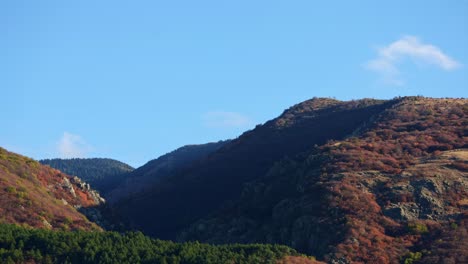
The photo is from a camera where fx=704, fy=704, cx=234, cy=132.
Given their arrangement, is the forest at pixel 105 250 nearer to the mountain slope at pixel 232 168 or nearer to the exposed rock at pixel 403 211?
the exposed rock at pixel 403 211

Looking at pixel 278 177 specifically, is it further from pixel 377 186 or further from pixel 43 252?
pixel 43 252

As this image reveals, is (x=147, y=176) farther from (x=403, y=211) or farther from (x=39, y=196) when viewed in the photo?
(x=403, y=211)

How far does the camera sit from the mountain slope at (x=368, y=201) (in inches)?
2707

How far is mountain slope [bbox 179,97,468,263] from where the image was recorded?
226ft

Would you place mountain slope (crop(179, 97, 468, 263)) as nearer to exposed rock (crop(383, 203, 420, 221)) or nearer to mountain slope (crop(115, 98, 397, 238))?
exposed rock (crop(383, 203, 420, 221))

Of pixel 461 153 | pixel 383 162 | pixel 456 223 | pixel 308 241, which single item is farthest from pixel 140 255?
pixel 461 153

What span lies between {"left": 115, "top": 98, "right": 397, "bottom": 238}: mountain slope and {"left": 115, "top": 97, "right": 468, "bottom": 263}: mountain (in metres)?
0.32

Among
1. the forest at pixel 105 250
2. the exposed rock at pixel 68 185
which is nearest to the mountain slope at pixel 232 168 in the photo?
the exposed rock at pixel 68 185

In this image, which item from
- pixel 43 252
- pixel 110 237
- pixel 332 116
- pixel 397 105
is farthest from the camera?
pixel 332 116

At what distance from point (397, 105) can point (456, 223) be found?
5918cm

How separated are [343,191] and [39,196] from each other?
34.7m

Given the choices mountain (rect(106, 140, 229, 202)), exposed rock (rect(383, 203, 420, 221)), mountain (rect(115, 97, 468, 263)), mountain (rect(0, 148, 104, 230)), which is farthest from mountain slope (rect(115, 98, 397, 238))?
exposed rock (rect(383, 203, 420, 221))

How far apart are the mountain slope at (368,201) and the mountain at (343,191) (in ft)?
0.46

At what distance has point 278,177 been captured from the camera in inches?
3858
